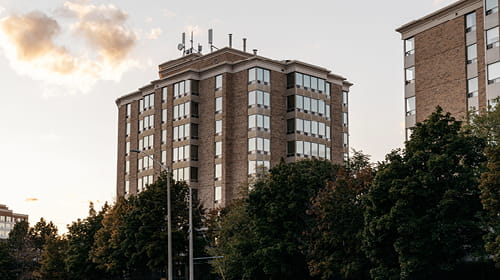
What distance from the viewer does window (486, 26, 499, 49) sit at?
5400 centimetres

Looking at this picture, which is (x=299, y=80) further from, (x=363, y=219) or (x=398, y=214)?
(x=398, y=214)

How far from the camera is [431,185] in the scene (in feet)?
119

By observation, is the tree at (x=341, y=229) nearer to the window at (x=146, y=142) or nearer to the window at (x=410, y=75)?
the window at (x=410, y=75)

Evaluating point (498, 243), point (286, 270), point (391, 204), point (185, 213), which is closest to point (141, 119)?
point (185, 213)

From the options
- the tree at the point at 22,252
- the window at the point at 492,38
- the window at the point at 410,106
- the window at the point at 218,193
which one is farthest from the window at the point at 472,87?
the tree at the point at 22,252

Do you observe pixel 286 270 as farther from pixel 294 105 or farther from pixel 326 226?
pixel 294 105

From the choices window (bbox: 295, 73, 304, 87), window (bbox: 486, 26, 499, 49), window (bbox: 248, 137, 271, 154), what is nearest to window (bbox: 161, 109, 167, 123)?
window (bbox: 248, 137, 271, 154)

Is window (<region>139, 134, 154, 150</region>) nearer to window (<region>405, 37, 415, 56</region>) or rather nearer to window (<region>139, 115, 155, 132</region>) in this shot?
window (<region>139, 115, 155, 132</region>)

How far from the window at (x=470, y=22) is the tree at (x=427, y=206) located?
71.1 feet

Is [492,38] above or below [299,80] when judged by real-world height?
below

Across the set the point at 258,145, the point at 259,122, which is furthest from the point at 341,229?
the point at 259,122

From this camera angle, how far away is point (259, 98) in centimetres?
8081

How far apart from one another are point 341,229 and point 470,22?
2478 centimetres

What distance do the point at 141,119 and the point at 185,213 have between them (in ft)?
127
